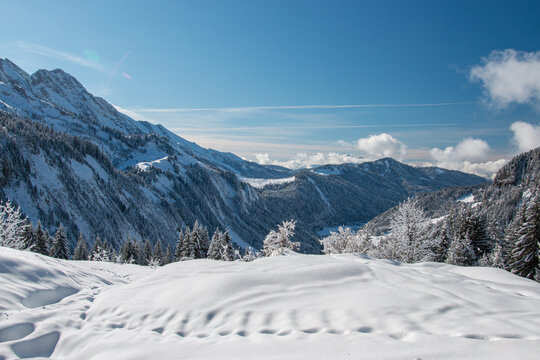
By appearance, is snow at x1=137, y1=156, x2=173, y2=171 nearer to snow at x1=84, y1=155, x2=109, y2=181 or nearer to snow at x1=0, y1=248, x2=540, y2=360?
A: snow at x1=84, y1=155, x2=109, y2=181

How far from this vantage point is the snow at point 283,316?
4582 millimetres

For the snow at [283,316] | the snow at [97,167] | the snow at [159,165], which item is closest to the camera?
the snow at [283,316]

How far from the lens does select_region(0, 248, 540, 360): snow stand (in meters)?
4.58

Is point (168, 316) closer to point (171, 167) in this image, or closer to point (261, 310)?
point (261, 310)

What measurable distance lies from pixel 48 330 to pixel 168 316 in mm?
2835

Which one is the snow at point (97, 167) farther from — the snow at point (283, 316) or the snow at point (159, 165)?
the snow at point (283, 316)

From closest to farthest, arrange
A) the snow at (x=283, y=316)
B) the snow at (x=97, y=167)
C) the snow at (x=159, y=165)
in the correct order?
1. the snow at (x=283, y=316)
2. the snow at (x=97, y=167)
3. the snow at (x=159, y=165)

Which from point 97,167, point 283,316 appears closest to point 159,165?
point 97,167

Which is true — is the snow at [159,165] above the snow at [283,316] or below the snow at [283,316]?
above

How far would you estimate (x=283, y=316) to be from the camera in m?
6.12

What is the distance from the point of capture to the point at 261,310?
6527mm

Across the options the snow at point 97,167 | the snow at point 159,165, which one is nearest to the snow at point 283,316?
the snow at point 97,167

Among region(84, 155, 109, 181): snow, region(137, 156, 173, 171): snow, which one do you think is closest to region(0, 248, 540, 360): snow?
region(84, 155, 109, 181): snow

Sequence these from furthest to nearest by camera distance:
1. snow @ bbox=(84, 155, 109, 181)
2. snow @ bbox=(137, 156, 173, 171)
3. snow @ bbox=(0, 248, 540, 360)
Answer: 1. snow @ bbox=(137, 156, 173, 171)
2. snow @ bbox=(84, 155, 109, 181)
3. snow @ bbox=(0, 248, 540, 360)
